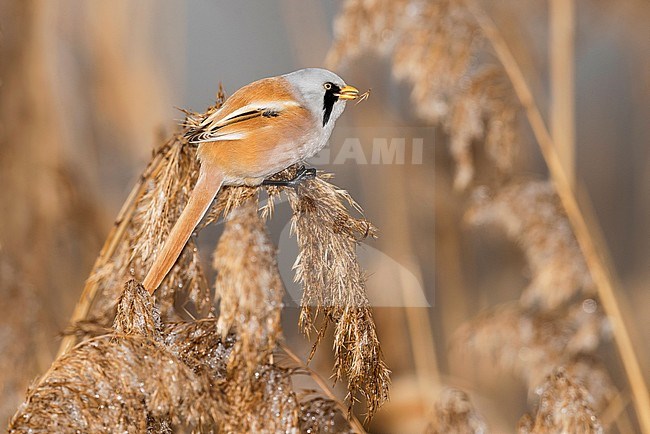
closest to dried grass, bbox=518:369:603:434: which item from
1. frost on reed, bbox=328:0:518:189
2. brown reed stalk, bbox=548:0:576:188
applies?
frost on reed, bbox=328:0:518:189

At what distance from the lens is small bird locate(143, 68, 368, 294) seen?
72cm

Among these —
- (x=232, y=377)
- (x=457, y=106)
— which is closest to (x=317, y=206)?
(x=232, y=377)

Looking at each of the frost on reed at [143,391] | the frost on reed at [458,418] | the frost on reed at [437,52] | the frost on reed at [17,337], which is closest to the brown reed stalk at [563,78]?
the frost on reed at [437,52]

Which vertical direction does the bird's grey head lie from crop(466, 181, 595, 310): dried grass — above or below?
above

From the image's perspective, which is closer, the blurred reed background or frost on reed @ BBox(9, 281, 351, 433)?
frost on reed @ BBox(9, 281, 351, 433)

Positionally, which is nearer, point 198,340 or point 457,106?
point 198,340

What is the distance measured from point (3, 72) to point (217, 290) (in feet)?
4.68

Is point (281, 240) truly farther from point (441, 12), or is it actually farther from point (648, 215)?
point (648, 215)

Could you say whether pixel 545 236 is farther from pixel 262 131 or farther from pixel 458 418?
pixel 262 131

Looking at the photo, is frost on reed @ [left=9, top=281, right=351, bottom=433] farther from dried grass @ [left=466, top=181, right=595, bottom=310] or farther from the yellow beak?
dried grass @ [left=466, top=181, right=595, bottom=310]

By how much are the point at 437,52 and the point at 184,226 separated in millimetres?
771

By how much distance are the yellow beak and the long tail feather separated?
16 centimetres

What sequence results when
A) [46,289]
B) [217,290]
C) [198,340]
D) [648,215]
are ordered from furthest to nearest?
[648,215]
[46,289]
[198,340]
[217,290]

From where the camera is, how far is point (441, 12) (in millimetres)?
1311
